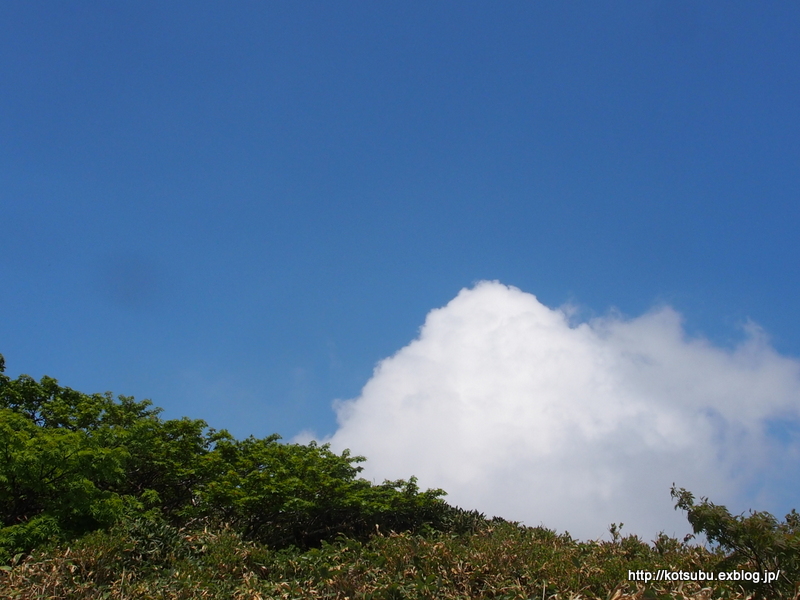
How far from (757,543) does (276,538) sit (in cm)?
1382

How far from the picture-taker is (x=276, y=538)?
1822 cm

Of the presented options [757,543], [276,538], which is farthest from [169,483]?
[757,543]

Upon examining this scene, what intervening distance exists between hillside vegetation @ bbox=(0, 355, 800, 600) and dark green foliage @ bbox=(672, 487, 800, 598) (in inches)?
0.9

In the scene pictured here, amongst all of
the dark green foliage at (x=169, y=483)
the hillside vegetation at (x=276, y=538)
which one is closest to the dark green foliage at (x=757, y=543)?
the hillside vegetation at (x=276, y=538)

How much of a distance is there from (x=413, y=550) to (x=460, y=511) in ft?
23.4

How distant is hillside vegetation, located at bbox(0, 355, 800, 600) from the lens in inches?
377

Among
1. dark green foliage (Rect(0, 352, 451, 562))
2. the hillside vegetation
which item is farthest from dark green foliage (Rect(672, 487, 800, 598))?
dark green foliage (Rect(0, 352, 451, 562))

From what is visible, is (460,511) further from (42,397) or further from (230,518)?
(42,397)

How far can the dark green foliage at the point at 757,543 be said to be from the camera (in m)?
8.38

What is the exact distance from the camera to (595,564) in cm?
1099

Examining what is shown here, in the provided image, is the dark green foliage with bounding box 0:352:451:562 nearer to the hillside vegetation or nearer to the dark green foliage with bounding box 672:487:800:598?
the hillside vegetation

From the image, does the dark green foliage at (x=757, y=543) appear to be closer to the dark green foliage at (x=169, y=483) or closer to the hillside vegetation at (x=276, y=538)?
the hillside vegetation at (x=276, y=538)

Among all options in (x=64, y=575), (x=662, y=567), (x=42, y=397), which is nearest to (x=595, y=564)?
(x=662, y=567)

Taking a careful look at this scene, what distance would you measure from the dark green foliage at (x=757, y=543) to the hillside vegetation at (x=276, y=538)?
24 mm
